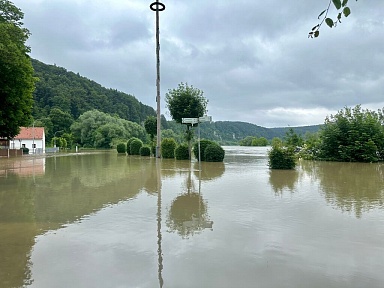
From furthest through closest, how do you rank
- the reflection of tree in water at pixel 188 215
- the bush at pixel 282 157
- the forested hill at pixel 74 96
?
the forested hill at pixel 74 96, the bush at pixel 282 157, the reflection of tree in water at pixel 188 215

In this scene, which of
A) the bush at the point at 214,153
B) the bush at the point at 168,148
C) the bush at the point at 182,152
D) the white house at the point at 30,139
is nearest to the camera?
the bush at the point at 214,153

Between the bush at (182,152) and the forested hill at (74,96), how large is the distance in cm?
6046

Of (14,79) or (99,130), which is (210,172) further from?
(99,130)

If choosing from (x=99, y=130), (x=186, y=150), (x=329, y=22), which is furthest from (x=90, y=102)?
(x=329, y=22)

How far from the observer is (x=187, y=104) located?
2427 cm

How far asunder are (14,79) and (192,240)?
90.3 ft

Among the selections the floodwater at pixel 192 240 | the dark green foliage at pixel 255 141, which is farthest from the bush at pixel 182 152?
the dark green foliage at pixel 255 141

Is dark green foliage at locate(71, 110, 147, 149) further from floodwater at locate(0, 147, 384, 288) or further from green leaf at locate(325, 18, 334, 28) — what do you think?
green leaf at locate(325, 18, 334, 28)

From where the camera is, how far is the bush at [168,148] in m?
26.5

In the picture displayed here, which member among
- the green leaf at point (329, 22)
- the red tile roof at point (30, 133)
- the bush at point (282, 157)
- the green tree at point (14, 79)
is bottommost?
the bush at point (282, 157)

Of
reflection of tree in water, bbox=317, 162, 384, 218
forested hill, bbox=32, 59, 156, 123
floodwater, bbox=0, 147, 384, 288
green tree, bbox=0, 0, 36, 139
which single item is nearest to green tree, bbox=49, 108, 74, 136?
forested hill, bbox=32, 59, 156, 123

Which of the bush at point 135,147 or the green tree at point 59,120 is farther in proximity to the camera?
the green tree at point 59,120

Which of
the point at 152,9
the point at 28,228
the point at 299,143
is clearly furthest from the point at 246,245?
the point at 299,143

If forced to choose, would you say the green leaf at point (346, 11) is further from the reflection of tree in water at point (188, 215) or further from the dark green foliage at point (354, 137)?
the dark green foliage at point (354, 137)
